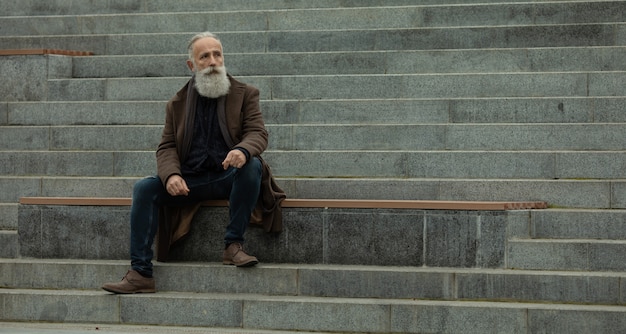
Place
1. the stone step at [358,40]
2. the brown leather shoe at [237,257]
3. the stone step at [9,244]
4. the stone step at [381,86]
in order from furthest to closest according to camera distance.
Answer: the stone step at [358,40] < the stone step at [381,86] < the stone step at [9,244] < the brown leather shoe at [237,257]

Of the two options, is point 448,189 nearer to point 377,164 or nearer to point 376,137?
point 377,164

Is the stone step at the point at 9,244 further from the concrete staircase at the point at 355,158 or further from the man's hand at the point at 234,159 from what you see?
the man's hand at the point at 234,159

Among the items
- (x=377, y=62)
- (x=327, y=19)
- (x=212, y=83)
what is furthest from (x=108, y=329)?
(x=327, y=19)

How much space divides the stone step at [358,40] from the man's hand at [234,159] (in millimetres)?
3772

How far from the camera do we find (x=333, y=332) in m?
8.02

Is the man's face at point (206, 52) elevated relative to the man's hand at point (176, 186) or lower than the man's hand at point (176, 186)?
elevated

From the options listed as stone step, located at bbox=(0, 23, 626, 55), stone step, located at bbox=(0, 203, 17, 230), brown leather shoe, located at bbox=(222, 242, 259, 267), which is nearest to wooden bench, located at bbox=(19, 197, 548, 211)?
brown leather shoe, located at bbox=(222, 242, 259, 267)

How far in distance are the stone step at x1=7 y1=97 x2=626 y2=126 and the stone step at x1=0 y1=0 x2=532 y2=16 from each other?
235 centimetres

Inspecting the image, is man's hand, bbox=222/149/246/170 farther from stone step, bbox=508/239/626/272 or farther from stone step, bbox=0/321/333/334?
stone step, bbox=508/239/626/272

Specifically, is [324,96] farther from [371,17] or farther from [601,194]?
[601,194]

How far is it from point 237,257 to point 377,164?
1.79 metres

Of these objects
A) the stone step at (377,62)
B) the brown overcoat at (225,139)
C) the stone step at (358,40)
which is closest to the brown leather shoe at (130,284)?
the brown overcoat at (225,139)

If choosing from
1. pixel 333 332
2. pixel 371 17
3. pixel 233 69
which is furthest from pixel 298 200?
pixel 371 17

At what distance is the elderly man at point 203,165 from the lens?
8.36m
